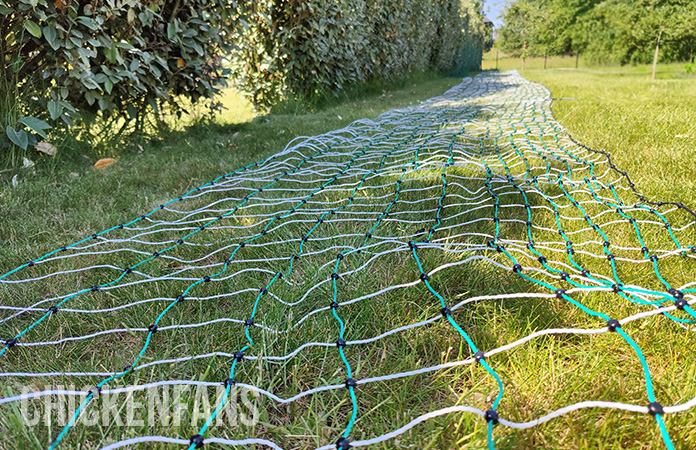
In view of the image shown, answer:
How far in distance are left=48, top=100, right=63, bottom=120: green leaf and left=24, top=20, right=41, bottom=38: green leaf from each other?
295mm

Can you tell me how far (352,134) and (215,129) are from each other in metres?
1.04

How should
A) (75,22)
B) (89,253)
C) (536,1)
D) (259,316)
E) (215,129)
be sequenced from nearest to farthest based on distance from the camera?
(259,316), (89,253), (75,22), (215,129), (536,1)

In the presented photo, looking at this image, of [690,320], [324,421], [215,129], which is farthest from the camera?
[215,129]

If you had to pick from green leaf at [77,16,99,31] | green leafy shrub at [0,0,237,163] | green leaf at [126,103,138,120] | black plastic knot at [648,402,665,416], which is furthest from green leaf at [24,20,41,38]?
black plastic knot at [648,402,665,416]

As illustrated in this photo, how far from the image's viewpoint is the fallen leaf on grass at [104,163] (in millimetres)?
2051

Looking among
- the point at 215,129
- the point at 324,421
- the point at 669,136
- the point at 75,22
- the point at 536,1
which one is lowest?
the point at 324,421

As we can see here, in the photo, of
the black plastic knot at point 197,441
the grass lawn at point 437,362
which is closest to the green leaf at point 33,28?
the grass lawn at point 437,362

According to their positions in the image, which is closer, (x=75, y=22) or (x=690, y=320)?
(x=690, y=320)

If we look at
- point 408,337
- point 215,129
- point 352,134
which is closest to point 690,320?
point 408,337

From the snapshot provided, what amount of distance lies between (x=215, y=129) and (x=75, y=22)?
1.15 metres

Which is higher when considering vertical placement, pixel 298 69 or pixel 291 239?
pixel 298 69

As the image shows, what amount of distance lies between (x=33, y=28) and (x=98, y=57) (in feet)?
1.32

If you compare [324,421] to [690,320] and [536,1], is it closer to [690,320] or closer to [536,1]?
[690,320]

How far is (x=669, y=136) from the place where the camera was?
2.25 meters
